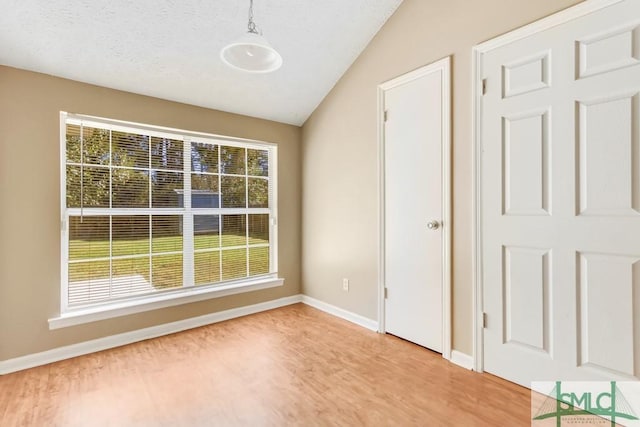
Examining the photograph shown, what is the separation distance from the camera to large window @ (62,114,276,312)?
254 cm

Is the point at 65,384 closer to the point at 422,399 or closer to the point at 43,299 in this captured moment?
the point at 43,299

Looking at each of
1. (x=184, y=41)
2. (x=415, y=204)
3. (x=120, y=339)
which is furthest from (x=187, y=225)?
(x=415, y=204)

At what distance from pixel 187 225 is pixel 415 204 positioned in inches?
86.6

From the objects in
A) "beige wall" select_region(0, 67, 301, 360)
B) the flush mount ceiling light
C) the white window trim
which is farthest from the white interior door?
"beige wall" select_region(0, 67, 301, 360)

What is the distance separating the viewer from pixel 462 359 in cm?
221

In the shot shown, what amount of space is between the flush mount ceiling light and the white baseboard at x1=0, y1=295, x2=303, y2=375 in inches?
94.4

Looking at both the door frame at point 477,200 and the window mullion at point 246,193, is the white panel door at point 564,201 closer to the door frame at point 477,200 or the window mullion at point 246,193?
the door frame at point 477,200

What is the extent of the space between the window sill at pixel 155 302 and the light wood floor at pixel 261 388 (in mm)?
299

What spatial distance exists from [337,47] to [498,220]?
2069 millimetres

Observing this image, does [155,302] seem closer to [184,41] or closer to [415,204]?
[184,41]

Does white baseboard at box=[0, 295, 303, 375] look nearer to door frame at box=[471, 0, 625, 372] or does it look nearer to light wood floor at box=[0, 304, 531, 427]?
light wood floor at box=[0, 304, 531, 427]

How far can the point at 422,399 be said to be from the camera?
184 centimetres

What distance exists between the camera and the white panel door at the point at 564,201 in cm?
157

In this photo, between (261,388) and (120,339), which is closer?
(261,388)
